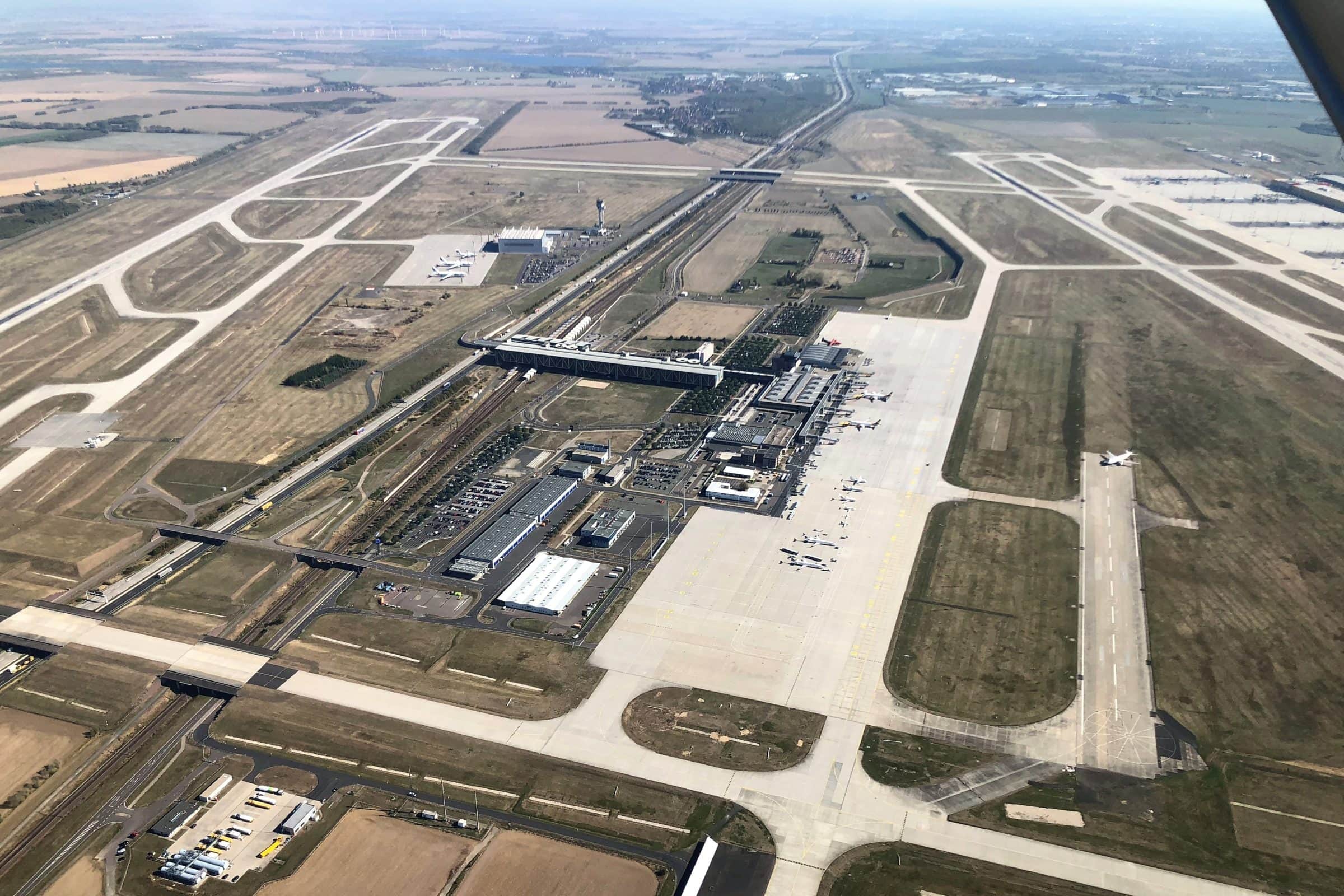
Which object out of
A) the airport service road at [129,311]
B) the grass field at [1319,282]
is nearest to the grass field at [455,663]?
the airport service road at [129,311]

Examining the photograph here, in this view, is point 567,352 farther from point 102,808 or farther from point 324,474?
point 102,808

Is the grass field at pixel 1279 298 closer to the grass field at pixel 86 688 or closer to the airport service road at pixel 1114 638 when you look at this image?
the airport service road at pixel 1114 638

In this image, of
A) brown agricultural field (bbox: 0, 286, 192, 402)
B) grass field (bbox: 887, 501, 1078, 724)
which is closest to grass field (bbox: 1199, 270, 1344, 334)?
grass field (bbox: 887, 501, 1078, 724)

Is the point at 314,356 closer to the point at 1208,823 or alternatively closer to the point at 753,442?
the point at 753,442

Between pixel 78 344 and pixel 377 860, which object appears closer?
pixel 377 860

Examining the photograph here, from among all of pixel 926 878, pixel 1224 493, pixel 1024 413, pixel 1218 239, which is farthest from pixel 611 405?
pixel 1218 239

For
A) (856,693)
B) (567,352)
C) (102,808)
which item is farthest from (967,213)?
(102,808)

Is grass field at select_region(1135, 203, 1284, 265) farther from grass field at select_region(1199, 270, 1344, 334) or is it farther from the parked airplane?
the parked airplane
